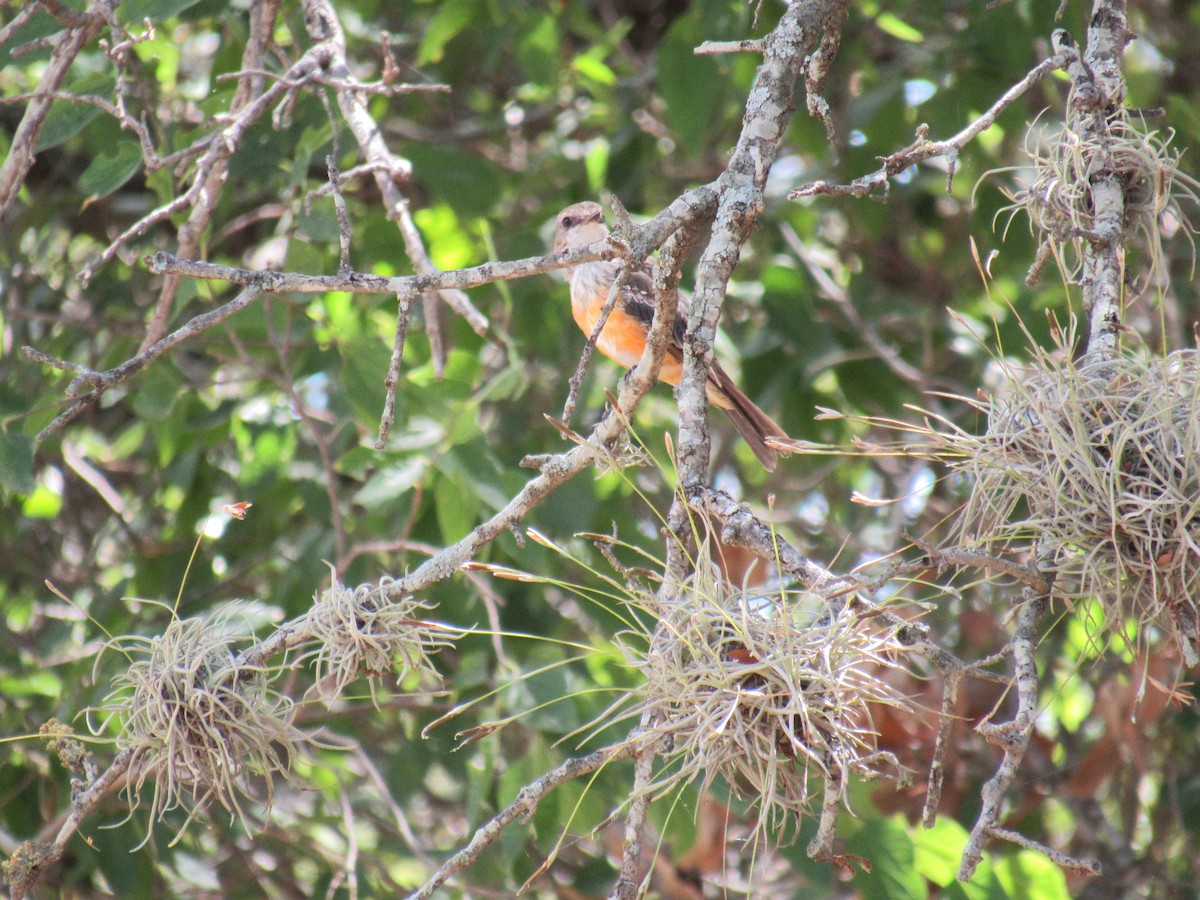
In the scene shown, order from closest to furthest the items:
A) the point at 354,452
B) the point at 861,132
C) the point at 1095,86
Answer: the point at 1095,86 < the point at 354,452 < the point at 861,132

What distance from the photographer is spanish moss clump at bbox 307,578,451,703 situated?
2137 mm

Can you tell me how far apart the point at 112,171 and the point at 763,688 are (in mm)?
2464

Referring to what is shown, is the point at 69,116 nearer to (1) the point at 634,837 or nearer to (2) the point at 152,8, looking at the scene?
(2) the point at 152,8

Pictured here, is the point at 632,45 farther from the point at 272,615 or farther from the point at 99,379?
the point at 99,379

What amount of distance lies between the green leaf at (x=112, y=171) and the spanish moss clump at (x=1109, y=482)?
2.41m

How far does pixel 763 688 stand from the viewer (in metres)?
1.76

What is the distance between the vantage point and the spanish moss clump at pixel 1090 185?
7.96 ft

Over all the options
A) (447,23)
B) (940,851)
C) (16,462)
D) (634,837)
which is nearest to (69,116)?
(16,462)

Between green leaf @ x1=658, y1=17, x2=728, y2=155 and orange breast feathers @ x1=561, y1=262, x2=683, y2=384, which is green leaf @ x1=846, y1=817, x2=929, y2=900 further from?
green leaf @ x1=658, y1=17, x2=728, y2=155

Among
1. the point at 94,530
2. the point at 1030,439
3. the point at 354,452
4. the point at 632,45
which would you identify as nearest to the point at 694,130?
the point at 354,452

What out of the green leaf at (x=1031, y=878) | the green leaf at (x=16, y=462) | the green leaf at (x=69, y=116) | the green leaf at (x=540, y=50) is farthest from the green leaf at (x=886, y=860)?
the green leaf at (x=540, y=50)

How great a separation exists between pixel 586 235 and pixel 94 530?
2.57 metres

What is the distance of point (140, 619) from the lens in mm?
4070

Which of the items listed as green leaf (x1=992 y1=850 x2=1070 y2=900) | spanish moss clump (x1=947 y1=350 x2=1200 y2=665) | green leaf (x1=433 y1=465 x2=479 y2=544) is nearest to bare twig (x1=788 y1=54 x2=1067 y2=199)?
spanish moss clump (x1=947 y1=350 x2=1200 y2=665)
